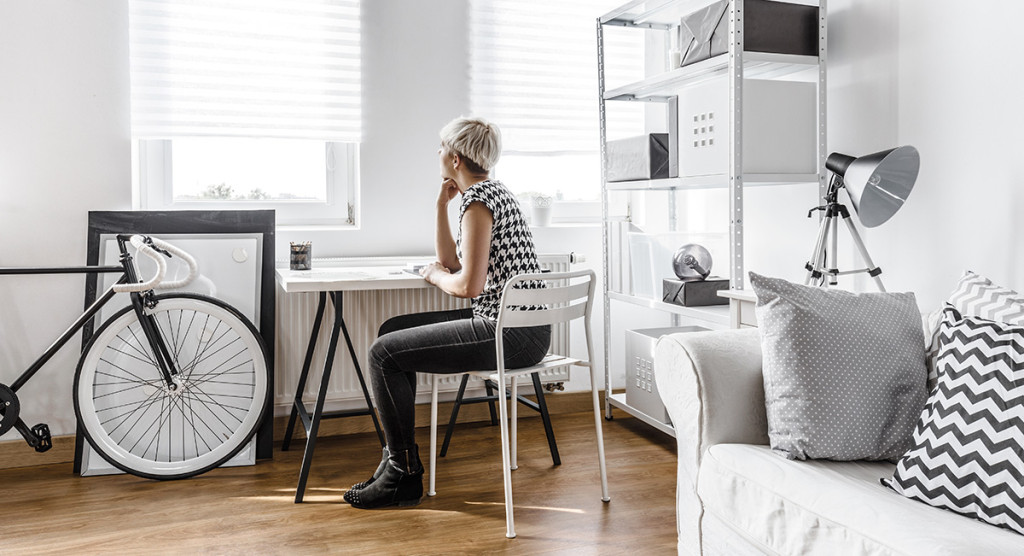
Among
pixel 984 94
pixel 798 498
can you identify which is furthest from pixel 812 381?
pixel 984 94

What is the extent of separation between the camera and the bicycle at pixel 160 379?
2.66 m

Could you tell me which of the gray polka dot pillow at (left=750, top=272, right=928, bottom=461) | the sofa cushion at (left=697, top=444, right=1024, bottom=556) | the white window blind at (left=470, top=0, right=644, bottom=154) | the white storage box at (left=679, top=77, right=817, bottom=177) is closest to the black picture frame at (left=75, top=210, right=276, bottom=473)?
the white window blind at (left=470, top=0, right=644, bottom=154)

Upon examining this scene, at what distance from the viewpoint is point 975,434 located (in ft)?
4.55

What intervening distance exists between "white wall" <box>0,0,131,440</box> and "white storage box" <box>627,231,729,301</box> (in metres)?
1.99

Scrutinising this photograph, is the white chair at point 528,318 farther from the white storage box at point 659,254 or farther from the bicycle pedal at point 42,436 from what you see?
the bicycle pedal at point 42,436

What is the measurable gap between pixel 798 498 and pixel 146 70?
8.83 ft

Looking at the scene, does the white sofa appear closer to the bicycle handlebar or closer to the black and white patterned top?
the black and white patterned top

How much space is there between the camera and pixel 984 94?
206cm

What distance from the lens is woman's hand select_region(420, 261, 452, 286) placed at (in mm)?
2537

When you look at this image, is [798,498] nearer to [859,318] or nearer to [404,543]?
[859,318]

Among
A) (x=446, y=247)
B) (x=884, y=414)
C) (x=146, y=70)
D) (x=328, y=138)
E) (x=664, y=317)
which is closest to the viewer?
(x=884, y=414)

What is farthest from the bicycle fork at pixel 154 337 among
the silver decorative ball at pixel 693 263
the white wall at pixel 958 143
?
the white wall at pixel 958 143

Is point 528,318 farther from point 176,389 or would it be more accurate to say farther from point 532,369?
point 176,389

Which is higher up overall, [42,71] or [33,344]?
[42,71]
